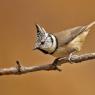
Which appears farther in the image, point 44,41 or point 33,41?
point 33,41

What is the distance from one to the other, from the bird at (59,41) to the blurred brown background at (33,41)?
35.1 inches

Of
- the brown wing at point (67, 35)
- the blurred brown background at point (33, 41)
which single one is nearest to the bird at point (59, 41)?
the brown wing at point (67, 35)

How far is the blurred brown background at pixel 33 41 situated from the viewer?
3.05 metres

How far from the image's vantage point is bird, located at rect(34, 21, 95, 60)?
1.94 metres

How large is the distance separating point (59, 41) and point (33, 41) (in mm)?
1007

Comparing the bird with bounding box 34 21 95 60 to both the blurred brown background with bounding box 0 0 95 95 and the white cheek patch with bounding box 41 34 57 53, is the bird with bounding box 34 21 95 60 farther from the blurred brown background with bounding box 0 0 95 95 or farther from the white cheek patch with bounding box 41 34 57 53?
the blurred brown background with bounding box 0 0 95 95

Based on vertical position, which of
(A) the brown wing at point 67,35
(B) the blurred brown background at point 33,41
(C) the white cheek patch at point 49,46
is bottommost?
(C) the white cheek patch at point 49,46

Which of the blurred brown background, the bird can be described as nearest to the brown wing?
the bird

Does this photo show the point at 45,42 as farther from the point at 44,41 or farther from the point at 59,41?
the point at 59,41

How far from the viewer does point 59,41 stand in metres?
2.08

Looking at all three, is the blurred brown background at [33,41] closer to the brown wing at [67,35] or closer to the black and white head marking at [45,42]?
the brown wing at [67,35]

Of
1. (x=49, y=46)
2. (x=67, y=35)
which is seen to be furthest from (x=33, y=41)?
(x=49, y=46)
